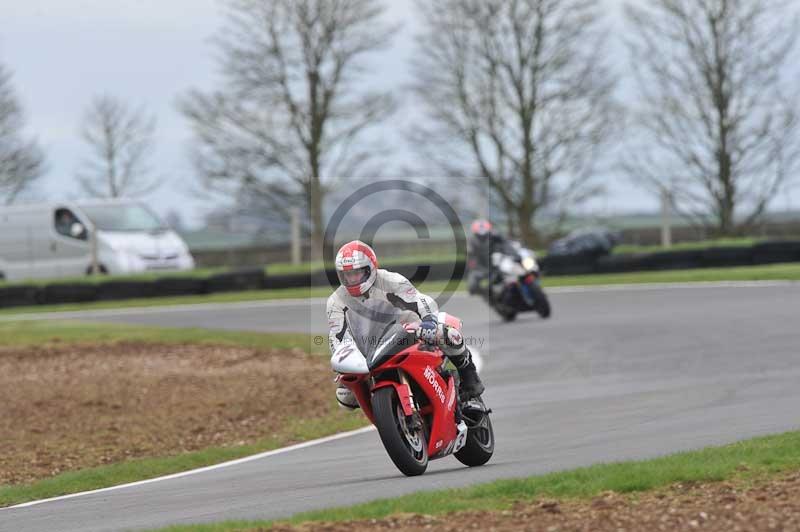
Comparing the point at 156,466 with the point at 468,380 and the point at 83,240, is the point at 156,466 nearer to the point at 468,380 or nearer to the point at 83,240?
the point at 468,380

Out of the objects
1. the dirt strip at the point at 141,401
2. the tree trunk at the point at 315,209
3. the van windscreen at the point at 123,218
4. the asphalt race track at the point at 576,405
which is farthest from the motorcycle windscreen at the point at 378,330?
the tree trunk at the point at 315,209

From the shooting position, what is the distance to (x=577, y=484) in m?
7.52

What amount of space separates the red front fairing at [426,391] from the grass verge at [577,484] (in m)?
1.16

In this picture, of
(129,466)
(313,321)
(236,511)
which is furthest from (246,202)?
(236,511)

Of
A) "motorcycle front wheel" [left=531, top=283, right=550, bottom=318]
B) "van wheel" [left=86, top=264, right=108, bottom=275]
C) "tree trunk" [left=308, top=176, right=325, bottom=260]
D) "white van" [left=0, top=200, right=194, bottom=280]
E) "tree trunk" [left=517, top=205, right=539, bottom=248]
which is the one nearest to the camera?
"motorcycle front wheel" [left=531, top=283, right=550, bottom=318]

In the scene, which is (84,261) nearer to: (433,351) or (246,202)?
(246,202)

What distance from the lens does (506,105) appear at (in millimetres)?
42938

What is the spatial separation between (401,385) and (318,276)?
24.4 m

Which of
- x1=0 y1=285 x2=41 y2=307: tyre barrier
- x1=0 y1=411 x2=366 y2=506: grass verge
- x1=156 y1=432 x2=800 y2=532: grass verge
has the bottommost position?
x1=0 y1=411 x2=366 y2=506: grass verge

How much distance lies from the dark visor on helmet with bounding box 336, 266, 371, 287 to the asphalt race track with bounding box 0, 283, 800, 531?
1.30m

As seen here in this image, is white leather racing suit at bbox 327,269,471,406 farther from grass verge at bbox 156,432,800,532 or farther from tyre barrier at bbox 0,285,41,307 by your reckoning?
tyre barrier at bbox 0,285,41,307

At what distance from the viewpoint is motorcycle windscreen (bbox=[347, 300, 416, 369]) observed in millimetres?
8648

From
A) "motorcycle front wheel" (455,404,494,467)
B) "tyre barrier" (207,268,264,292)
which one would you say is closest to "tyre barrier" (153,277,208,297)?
"tyre barrier" (207,268,264,292)

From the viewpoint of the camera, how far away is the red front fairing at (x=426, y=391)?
8.66 metres
